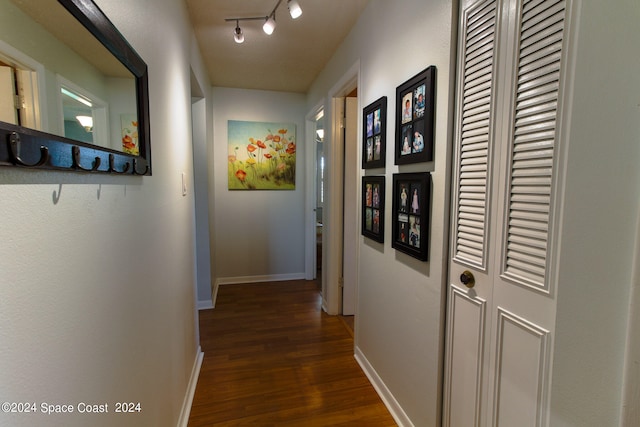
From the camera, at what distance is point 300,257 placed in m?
4.09

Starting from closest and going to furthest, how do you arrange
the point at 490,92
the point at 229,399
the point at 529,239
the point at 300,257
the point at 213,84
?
the point at 529,239, the point at 490,92, the point at 229,399, the point at 213,84, the point at 300,257

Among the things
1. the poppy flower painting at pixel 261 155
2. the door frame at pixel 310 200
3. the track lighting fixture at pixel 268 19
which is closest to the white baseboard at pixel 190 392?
the door frame at pixel 310 200

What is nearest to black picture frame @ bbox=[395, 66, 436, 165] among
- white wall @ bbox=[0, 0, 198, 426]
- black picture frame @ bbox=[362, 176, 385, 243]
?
black picture frame @ bbox=[362, 176, 385, 243]

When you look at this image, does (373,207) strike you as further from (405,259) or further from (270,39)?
(270,39)

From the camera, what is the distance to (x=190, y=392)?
6.04 feet

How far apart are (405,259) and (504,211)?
671 mm

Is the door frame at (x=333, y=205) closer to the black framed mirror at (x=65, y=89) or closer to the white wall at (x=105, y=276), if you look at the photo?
the white wall at (x=105, y=276)

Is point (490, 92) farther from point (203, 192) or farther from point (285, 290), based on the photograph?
point (285, 290)

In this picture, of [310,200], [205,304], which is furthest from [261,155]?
[205,304]

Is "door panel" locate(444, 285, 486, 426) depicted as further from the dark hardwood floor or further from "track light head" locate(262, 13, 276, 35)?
"track light head" locate(262, 13, 276, 35)

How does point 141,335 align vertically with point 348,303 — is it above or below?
above

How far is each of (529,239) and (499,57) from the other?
2.02 feet

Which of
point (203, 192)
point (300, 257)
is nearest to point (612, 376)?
point (203, 192)

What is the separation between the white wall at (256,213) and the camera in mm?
3645
